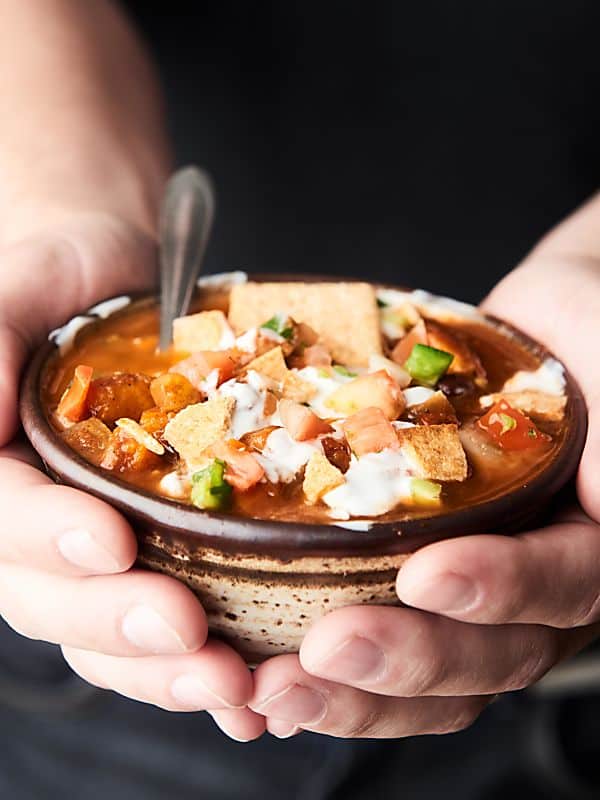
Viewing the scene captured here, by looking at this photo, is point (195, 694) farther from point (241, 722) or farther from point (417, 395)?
point (417, 395)

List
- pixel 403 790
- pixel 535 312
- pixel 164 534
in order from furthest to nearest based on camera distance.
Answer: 1. pixel 403 790
2. pixel 535 312
3. pixel 164 534

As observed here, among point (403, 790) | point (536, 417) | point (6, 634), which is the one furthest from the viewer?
point (403, 790)

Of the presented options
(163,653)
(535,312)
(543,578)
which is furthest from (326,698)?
(535,312)

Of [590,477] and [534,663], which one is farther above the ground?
[590,477]

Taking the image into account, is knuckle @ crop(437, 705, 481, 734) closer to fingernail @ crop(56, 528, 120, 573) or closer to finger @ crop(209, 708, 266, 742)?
finger @ crop(209, 708, 266, 742)

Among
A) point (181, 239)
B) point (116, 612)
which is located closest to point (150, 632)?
point (116, 612)

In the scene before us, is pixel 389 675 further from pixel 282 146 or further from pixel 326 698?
pixel 282 146
